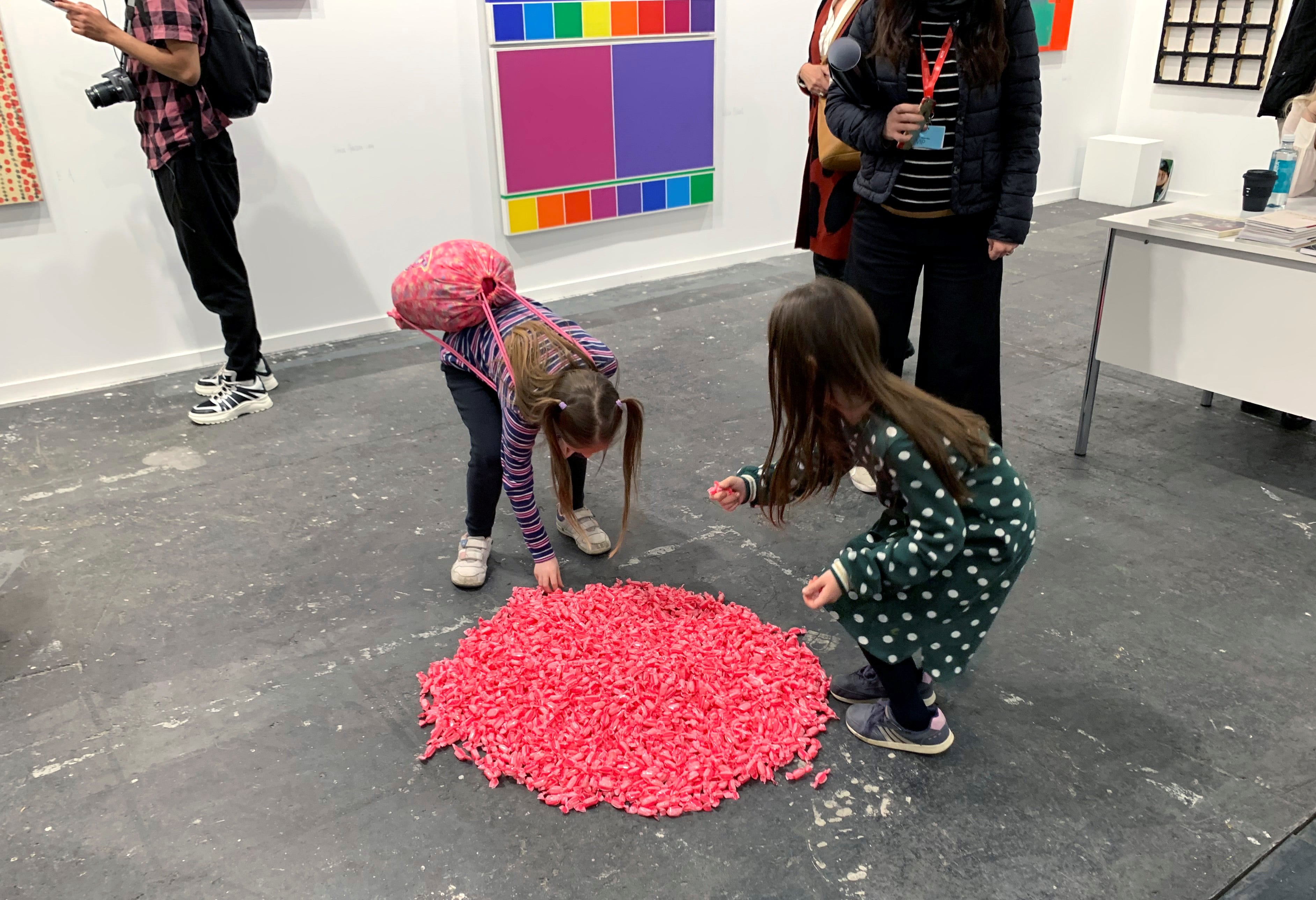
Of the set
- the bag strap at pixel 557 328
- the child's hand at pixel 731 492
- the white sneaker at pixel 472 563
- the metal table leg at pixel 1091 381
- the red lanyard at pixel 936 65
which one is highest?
the red lanyard at pixel 936 65

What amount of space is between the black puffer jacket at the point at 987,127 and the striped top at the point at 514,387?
0.82 meters

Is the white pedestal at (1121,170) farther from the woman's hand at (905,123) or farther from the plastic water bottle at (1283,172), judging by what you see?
the woman's hand at (905,123)

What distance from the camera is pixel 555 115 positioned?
439 cm

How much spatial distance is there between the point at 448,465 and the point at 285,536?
573 mm

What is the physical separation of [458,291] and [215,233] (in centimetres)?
150

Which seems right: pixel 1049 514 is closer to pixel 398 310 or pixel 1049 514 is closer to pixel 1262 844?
pixel 1262 844

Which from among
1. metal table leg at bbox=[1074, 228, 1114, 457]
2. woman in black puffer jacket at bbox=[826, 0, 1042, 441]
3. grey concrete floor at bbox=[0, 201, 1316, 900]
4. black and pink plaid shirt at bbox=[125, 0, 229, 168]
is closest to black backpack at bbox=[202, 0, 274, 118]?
black and pink plaid shirt at bbox=[125, 0, 229, 168]

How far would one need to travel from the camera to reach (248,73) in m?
3.17

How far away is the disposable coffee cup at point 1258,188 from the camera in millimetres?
2818

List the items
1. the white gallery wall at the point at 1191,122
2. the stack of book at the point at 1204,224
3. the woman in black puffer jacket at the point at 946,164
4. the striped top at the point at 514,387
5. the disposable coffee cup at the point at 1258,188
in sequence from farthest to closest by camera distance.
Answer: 1. the white gallery wall at the point at 1191,122
2. the disposable coffee cup at the point at 1258,188
3. the stack of book at the point at 1204,224
4. the woman in black puffer jacket at the point at 946,164
5. the striped top at the point at 514,387

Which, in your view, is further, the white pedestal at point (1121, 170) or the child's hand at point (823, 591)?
the white pedestal at point (1121, 170)

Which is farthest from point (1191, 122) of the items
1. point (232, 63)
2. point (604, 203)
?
point (232, 63)

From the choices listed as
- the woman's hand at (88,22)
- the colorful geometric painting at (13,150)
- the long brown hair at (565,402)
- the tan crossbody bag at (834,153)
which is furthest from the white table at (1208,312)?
the colorful geometric painting at (13,150)

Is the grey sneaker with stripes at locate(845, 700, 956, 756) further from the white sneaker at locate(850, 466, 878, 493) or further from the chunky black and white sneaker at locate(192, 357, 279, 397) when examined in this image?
the chunky black and white sneaker at locate(192, 357, 279, 397)
